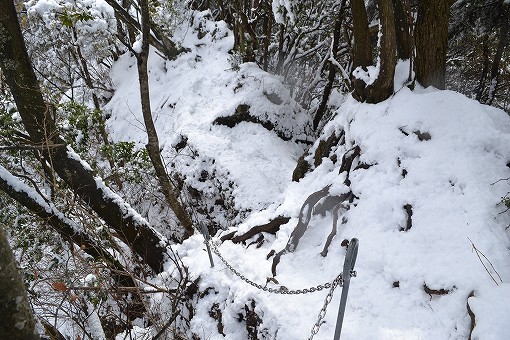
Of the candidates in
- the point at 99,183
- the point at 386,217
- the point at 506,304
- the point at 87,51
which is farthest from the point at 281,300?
the point at 87,51

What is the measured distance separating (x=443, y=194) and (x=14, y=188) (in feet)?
15.6

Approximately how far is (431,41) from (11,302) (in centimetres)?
496

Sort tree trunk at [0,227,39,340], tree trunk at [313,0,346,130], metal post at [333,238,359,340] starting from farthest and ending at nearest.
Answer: tree trunk at [313,0,346,130] < metal post at [333,238,359,340] < tree trunk at [0,227,39,340]

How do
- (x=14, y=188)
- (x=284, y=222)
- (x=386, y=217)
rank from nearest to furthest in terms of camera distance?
(x=386, y=217)
(x=14, y=188)
(x=284, y=222)

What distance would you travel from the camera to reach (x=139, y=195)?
825 centimetres

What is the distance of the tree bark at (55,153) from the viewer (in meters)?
3.77

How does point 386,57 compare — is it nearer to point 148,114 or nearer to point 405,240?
point 405,240

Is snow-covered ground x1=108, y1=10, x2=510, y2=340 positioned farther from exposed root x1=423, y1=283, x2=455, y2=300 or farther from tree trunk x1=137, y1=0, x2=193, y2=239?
tree trunk x1=137, y1=0, x2=193, y2=239

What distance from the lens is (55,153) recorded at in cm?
438

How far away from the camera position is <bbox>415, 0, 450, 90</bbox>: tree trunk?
435 cm

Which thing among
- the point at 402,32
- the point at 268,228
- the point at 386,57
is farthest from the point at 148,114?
the point at 402,32

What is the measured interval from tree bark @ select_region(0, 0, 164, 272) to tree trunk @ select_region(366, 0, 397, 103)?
3.76m

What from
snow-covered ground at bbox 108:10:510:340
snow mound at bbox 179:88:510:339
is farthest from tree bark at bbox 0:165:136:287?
snow mound at bbox 179:88:510:339

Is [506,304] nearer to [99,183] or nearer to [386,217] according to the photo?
[386,217]
